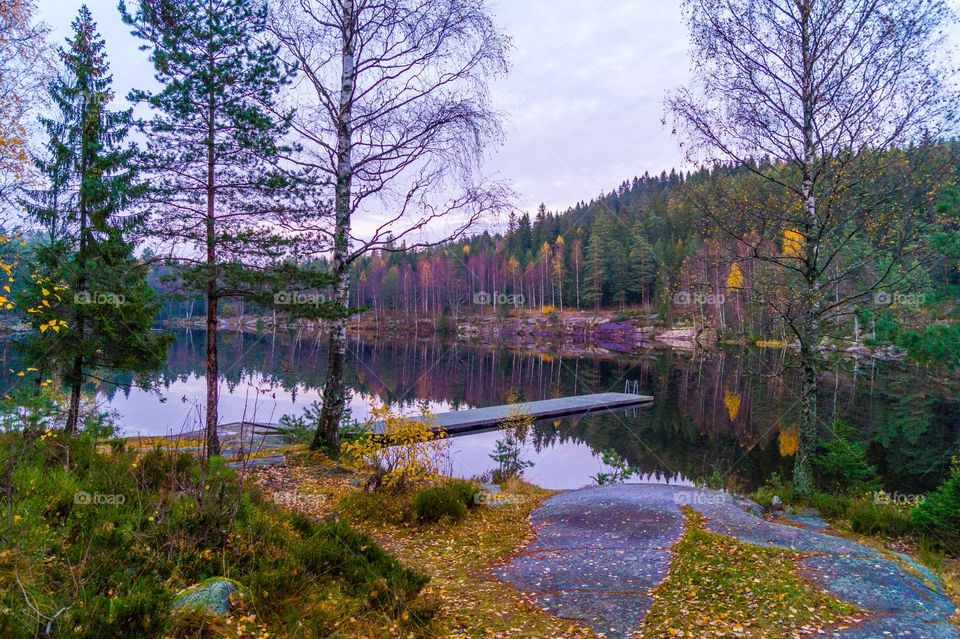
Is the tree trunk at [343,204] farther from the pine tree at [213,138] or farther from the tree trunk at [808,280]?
the tree trunk at [808,280]

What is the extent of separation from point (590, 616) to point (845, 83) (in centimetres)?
916

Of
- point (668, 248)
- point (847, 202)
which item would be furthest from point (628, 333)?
point (847, 202)

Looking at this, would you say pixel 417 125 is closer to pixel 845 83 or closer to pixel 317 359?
pixel 845 83

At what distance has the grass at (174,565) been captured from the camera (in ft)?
8.98

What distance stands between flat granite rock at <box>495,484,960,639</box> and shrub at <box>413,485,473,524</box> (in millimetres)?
1147

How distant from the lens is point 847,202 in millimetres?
8695

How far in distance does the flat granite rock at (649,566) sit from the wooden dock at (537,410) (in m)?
8.71

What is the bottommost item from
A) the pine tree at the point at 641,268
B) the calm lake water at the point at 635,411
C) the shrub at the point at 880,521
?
the calm lake water at the point at 635,411

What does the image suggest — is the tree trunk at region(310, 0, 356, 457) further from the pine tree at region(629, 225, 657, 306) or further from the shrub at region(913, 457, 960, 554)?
the pine tree at region(629, 225, 657, 306)

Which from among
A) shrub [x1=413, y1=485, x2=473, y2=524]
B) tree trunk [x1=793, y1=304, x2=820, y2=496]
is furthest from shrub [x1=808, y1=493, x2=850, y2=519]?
shrub [x1=413, y1=485, x2=473, y2=524]

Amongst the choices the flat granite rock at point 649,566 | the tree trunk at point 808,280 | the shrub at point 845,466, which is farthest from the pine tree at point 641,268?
the flat granite rock at point 649,566

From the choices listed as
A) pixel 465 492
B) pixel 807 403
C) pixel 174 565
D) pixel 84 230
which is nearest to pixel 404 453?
pixel 465 492

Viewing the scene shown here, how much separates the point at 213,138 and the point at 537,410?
50.4ft

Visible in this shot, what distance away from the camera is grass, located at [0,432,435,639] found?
Result: 274 cm
